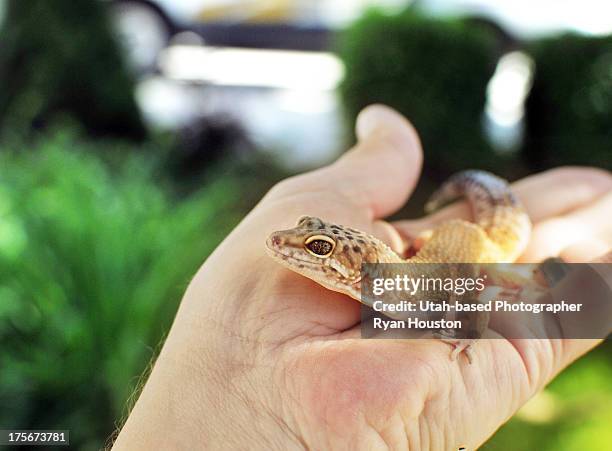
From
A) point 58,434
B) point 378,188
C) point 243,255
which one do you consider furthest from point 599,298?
point 58,434

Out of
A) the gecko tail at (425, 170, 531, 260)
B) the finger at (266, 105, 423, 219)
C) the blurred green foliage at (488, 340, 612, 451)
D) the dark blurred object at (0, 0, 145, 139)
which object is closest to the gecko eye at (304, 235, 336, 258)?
the finger at (266, 105, 423, 219)

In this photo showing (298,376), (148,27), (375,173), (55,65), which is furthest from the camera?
(148,27)

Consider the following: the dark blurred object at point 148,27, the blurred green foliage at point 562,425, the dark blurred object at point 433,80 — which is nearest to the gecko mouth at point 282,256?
the blurred green foliage at point 562,425

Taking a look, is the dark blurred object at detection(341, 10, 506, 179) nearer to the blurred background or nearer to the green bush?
the blurred background

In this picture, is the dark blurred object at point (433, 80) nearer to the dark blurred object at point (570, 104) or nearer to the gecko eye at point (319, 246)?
the dark blurred object at point (570, 104)

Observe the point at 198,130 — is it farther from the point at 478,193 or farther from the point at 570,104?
the point at 478,193

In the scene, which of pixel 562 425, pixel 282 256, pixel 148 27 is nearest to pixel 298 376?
pixel 282 256
